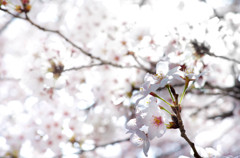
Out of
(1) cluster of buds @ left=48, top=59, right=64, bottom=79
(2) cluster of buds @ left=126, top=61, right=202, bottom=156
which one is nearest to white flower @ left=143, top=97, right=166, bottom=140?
(2) cluster of buds @ left=126, top=61, right=202, bottom=156

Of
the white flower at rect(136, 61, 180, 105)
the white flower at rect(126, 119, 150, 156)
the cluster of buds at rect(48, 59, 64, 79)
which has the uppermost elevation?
the white flower at rect(136, 61, 180, 105)

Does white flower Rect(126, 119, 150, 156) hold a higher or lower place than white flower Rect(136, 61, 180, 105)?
lower

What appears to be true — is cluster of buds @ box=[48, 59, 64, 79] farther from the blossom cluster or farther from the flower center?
the flower center

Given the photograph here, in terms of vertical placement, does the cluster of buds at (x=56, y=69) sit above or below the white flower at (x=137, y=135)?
below

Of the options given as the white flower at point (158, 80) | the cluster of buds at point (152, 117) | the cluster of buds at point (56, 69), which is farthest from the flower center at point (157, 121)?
the cluster of buds at point (56, 69)

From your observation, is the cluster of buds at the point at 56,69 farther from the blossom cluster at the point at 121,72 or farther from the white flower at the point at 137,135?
the white flower at the point at 137,135

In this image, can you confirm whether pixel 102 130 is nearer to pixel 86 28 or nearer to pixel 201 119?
pixel 86 28

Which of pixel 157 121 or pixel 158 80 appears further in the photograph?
pixel 158 80

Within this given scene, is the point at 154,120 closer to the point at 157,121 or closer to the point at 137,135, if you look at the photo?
the point at 157,121

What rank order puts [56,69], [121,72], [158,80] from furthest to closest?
[121,72]
[56,69]
[158,80]

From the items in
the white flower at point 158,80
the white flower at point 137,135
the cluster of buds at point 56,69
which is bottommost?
the cluster of buds at point 56,69

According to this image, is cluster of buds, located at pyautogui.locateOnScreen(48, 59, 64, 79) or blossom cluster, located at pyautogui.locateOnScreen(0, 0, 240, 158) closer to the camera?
blossom cluster, located at pyautogui.locateOnScreen(0, 0, 240, 158)

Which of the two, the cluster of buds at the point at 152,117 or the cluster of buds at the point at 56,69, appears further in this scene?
the cluster of buds at the point at 56,69

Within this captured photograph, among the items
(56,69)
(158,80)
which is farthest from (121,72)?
(158,80)
